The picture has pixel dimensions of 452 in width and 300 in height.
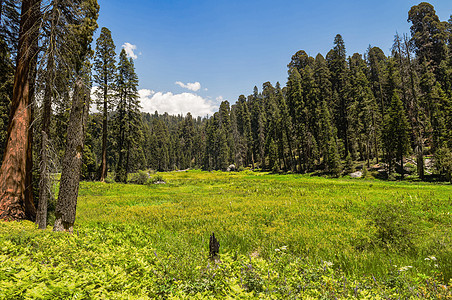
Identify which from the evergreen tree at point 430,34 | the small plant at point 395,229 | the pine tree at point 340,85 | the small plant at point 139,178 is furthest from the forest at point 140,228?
the evergreen tree at point 430,34

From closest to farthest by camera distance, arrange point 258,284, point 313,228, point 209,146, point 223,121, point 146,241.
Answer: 1. point 258,284
2. point 146,241
3. point 313,228
4. point 209,146
5. point 223,121

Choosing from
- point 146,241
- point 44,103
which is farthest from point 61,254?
point 44,103

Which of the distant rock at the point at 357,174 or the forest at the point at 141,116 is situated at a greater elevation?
the forest at the point at 141,116

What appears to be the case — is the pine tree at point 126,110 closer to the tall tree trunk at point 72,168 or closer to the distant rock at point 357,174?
the tall tree trunk at point 72,168

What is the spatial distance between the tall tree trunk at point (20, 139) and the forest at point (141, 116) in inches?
1.5

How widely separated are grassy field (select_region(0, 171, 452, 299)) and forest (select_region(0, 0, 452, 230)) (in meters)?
3.20

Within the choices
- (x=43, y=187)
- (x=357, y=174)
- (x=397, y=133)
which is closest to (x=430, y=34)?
(x=397, y=133)

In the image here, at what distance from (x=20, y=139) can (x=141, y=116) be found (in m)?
26.7

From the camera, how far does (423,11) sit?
48250 millimetres

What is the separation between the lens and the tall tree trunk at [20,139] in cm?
843

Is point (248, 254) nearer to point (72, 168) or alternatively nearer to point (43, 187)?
point (72, 168)

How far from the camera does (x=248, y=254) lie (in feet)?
20.0

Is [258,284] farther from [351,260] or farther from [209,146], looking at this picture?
[209,146]

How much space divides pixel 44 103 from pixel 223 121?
88.5 metres
